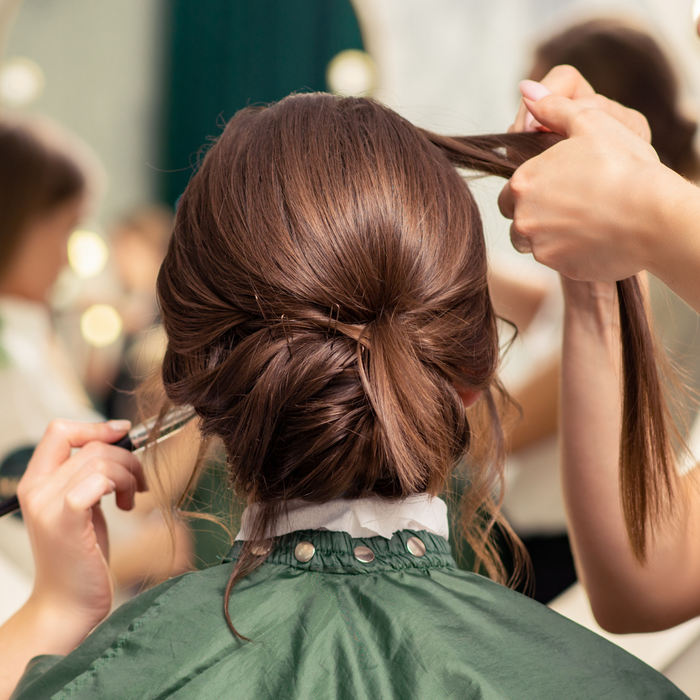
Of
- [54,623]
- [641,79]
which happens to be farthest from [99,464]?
[641,79]

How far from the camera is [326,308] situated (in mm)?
490

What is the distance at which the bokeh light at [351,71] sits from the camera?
1.40 meters

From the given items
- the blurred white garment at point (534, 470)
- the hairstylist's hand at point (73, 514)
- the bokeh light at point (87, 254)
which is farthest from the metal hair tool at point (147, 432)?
the blurred white garment at point (534, 470)

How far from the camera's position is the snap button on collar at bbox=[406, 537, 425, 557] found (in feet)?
1.80

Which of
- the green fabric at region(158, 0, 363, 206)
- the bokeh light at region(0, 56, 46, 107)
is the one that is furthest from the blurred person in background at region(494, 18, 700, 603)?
the bokeh light at region(0, 56, 46, 107)

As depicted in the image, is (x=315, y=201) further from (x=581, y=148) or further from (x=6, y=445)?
(x=6, y=445)

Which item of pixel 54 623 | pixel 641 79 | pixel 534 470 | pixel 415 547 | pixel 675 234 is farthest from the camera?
pixel 534 470

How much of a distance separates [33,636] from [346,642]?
0.36 metres

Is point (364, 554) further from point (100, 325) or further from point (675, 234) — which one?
point (100, 325)

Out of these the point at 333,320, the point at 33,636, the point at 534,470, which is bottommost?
the point at 534,470

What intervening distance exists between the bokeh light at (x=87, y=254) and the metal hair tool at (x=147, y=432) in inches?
26.7

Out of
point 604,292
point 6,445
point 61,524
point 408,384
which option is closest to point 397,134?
point 408,384

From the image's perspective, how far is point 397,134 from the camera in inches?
21.9

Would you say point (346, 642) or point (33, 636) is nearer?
point (346, 642)
